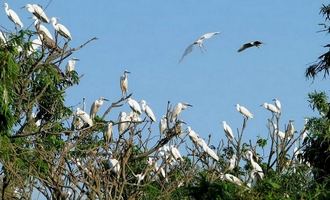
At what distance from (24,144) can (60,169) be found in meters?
2.54

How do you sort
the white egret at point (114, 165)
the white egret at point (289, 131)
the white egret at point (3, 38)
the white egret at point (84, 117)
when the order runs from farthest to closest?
1. the white egret at point (289, 131)
2. the white egret at point (84, 117)
3. the white egret at point (114, 165)
4. the white egret at point (3, 38)

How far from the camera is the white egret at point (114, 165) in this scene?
12891mm

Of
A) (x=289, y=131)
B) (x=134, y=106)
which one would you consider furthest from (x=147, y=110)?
(x=289, y=131)

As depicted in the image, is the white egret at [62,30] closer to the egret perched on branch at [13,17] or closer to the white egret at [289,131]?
the egret perched on branch at [13,17]

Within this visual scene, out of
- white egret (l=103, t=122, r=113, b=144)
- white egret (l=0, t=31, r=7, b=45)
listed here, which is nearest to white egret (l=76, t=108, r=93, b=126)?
white egret (l=103, t=122, r=113, b=144)

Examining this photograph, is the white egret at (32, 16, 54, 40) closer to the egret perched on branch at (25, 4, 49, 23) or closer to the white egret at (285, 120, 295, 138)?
the egret perched on branch at (25, 4, 49, 23)

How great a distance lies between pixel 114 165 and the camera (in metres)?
13.0

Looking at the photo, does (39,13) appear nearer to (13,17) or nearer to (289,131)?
(13,17)

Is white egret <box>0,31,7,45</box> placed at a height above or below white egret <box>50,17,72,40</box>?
below

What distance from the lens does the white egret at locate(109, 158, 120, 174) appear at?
12.9m

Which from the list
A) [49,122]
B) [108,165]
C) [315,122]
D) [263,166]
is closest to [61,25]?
[49,122]

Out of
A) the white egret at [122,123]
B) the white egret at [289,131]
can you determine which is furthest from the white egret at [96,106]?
the white egret at [289,131]

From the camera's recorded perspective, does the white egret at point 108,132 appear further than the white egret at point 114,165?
Yes

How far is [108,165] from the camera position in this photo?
526 inches
